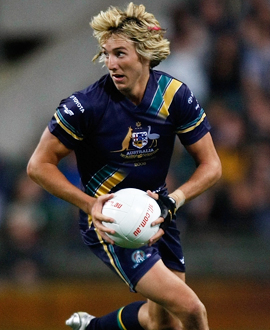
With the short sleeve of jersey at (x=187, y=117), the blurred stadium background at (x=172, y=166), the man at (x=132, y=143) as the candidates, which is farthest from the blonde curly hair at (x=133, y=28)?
the blurred stadium background at (x=172, y=166)

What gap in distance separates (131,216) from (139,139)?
0.59 metres

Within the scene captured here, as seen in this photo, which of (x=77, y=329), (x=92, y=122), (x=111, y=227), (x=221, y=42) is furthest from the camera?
(x=221, y=42)

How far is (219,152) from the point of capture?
7.57 meters

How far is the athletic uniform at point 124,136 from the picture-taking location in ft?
13.8

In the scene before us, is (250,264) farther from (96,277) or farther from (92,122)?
(92,122)

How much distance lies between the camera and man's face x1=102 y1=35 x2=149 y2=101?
166 inches

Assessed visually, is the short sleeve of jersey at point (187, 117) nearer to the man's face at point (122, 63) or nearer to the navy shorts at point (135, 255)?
the man's face at point (122, 63)

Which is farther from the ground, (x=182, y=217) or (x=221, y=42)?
(x=221, y=42)

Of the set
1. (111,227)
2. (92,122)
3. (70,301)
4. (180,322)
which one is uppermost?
(92,122)

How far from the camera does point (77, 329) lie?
5000mm

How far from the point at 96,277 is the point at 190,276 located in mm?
892

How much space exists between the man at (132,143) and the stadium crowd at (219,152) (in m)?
2.83

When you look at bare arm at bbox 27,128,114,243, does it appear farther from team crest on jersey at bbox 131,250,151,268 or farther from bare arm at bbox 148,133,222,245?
bare arm at bbox 148,133,222,245

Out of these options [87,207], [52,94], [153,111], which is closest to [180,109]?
[153,111]
